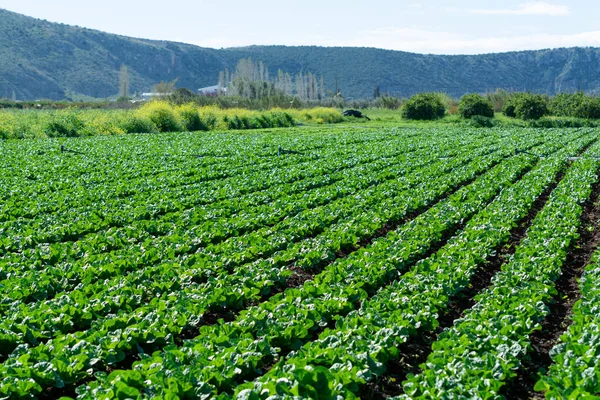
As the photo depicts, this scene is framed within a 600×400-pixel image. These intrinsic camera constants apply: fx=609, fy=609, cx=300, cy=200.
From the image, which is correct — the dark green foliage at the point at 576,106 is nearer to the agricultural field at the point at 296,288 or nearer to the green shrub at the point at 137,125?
the green shrub at the point at 137,125

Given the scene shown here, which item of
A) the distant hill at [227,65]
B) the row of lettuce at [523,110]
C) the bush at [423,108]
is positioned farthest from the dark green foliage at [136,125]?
the distant hill at [227,65]

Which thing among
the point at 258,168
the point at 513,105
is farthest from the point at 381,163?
the point at 513,105

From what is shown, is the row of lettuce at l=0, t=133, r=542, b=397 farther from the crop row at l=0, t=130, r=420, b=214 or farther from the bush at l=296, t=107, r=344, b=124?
the bush at l=296, t=107, r=344, b=124

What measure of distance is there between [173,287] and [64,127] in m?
33.9

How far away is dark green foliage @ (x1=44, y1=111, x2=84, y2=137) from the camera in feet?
125

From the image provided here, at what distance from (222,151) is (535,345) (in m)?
20.7

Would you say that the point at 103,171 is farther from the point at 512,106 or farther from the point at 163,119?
the point at 512,106

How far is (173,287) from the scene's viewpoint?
8344 millimetres

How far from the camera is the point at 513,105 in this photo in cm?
6228

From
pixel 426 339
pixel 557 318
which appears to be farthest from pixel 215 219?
pixel 557 318

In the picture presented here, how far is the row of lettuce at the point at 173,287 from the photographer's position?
5930 millimetres

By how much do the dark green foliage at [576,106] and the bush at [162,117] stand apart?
39995 mm

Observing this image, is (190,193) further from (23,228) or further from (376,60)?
(376,60)

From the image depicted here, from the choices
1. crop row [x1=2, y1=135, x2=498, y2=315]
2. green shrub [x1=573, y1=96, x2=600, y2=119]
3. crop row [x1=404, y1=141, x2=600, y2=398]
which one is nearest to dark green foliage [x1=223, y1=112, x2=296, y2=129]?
green shrub [x1=573, y1=96, x2=600, y2=119]
